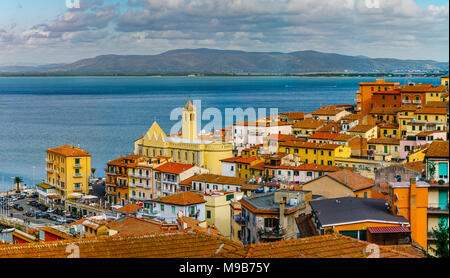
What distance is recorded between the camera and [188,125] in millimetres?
24516

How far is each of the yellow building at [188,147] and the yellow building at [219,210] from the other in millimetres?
8125

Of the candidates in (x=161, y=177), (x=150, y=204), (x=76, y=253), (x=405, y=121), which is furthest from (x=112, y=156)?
(x=76, y=253)

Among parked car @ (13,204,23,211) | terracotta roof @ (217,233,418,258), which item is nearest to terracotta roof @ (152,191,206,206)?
parked car @ (13,204,23,211)

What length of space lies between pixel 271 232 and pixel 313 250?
4582 mm

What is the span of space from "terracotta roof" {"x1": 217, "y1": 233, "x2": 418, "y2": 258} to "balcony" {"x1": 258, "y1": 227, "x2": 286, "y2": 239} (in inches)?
166

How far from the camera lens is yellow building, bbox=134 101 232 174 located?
72.6 feet

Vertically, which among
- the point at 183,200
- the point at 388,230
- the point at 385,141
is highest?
the point at 388,230

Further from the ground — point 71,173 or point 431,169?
point 431,169

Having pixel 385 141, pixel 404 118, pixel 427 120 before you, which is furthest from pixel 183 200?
pixel 404 118

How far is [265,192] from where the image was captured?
446 inches

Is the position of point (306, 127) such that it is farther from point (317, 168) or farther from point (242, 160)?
point (317, 168)

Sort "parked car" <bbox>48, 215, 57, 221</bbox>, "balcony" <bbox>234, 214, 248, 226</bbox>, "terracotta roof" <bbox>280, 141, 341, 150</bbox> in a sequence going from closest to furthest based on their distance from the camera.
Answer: "balcony" <bbox>234, 214, 248, 226</bbox>
"parked car" <bbox>48, 215, 57, 221</bbox>
"terracotta roof" <bbox>280, 141, 341, 150</bbox>

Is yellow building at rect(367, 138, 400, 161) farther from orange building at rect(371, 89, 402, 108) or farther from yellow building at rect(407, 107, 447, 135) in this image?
orange building at rect(371, 89, 402, 108)

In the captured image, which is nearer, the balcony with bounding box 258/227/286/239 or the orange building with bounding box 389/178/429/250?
the orange building with bounding box 389/178/429/250
